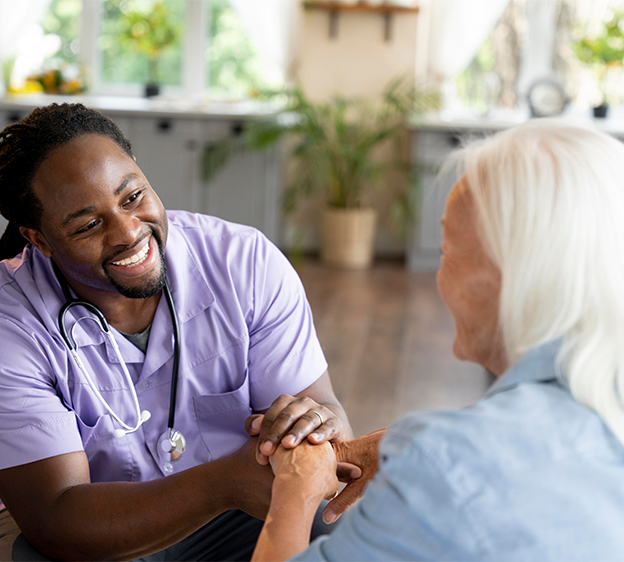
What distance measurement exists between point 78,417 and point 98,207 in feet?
1.23

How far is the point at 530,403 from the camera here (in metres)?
0.77

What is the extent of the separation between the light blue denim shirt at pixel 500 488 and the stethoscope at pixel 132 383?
61 centimetres

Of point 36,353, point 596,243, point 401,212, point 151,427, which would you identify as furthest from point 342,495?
point 401,212

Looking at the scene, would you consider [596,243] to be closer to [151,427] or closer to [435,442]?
[435,442]

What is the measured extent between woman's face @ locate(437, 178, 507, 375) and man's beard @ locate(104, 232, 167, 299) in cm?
56

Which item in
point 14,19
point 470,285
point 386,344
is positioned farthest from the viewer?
point 14,19

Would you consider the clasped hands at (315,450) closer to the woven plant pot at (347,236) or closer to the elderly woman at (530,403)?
the elderly woman at (530,403)

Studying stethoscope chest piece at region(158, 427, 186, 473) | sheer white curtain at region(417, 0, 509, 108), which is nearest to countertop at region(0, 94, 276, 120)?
sheer white curtain at region(417, 0, 509, 108)

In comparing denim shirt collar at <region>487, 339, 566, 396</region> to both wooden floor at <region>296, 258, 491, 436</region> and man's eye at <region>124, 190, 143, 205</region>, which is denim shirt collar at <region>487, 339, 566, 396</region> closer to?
man's eye at <region>124, 190, 143, 205</region>

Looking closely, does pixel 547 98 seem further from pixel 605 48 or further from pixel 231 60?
pixel 231 60

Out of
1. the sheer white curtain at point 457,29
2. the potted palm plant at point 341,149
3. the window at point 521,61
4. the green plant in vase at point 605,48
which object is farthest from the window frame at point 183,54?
the green plant in vase at point 605,48

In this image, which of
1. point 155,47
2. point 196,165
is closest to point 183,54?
point 155,47

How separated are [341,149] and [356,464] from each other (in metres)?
3.56

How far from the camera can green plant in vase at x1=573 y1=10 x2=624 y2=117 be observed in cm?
476
